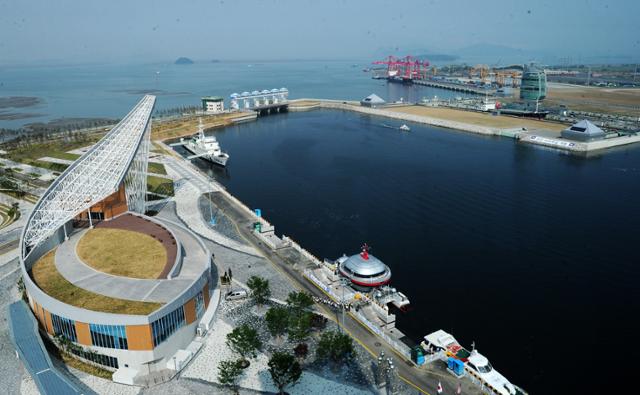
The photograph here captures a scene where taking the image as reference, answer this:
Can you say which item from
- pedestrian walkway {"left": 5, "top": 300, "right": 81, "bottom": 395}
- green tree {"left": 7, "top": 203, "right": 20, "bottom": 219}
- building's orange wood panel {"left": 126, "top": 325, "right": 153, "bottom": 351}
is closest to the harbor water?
building's orange wood panel {"left": 126, "top": 325, "right": 153, "bottom": 351}

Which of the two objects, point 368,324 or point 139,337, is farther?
point 368,324

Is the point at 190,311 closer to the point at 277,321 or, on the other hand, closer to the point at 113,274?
the point at 277,321

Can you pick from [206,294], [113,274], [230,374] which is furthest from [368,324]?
[113,274]

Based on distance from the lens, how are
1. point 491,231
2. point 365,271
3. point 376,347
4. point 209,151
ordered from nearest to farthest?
point 376,347 < point 365,271 < point 491,231 < point 209,151

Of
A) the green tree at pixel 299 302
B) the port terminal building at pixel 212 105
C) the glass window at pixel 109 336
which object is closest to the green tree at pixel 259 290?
the green tree at pixel 299 302

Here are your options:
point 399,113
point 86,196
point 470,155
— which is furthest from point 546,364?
point 399,113

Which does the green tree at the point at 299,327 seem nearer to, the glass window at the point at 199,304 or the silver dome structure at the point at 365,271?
the glass window at the point at 199,304

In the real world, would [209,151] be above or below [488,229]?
above
